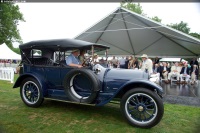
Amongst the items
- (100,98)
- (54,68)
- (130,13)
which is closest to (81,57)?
(54,68)

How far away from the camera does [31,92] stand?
5250mm

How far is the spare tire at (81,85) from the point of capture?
4.33m

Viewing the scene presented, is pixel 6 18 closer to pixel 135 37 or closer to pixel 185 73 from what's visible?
pixel 135 37

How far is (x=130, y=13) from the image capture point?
432 inches

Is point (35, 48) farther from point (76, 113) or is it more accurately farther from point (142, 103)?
point (142, 103)

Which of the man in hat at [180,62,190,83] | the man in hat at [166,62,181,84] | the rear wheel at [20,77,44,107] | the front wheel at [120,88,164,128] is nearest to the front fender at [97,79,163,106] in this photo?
the front wheel at [120,88,164,128]

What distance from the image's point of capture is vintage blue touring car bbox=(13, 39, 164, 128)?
13.1ft

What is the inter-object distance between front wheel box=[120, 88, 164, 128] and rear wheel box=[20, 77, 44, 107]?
2.46 m

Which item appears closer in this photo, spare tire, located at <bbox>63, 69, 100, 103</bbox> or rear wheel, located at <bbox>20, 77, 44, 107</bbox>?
spare tire, located at <bbox>63, 69, 100, 103</bbox>

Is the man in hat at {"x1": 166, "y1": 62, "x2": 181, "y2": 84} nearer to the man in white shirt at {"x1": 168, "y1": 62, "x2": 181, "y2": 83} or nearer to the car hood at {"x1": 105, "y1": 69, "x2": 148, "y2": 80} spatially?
the man in white shirt at {"x1": 168, "y1": 62, "x2": 181, "y2": 83}

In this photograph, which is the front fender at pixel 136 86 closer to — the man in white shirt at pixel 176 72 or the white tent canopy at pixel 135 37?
the white tent canopy at pixel 135 37

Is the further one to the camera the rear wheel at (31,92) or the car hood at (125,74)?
the rear wheel at (31,92)

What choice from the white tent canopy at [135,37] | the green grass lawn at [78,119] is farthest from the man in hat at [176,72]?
the green grass lawn at [78,119]

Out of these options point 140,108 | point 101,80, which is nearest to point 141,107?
point 140,108
